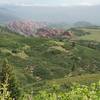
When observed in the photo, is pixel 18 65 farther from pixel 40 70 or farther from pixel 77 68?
pixel 77 68

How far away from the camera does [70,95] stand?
38.9 metres

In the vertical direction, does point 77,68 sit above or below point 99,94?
below

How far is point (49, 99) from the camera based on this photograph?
45.8 m

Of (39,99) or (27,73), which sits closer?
(39,99)

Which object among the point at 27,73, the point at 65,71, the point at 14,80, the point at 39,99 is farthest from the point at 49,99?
the point at 65,71

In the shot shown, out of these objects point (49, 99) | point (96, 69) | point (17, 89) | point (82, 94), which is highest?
point (82, 94)

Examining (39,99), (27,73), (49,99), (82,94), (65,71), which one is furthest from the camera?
(65,71)

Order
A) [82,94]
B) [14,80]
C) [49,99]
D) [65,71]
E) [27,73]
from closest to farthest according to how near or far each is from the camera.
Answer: [82,94]
[49,99]
[14,80]
[27,73]
[65,71]

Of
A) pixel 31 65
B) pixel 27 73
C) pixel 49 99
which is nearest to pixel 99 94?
pixel 49 99

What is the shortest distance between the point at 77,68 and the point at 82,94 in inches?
6255

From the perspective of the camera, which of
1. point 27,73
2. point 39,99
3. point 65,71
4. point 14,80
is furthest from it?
point 65,71

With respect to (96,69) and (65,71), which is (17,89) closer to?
(65,71)

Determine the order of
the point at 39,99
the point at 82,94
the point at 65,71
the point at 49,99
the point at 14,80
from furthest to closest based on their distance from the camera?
the point at 65,71 → the point at 14,80 → the point at 39,99 → the point at 49,99 → the point at 82,94

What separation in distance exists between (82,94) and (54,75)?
143m
